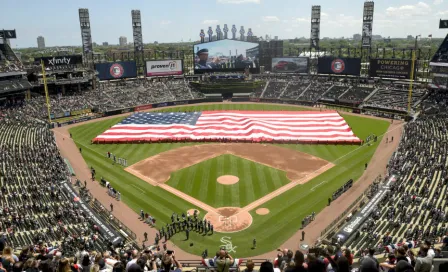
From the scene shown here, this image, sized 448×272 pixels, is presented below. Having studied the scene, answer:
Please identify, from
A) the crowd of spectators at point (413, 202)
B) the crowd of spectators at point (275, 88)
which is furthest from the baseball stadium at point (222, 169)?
the crowd of spectators at point (275, 88)

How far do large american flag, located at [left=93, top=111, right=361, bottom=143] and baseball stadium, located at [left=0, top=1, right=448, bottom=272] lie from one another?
355 millimetres

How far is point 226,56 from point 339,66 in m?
28.8

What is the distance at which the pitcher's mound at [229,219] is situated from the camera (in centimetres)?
2869

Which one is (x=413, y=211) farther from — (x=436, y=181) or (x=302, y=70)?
(x=302, y=70)

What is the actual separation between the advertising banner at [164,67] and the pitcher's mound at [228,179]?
199ft

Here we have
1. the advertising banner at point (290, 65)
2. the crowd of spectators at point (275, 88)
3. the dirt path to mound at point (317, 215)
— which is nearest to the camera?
the dirt path to mound at point (317, 215)

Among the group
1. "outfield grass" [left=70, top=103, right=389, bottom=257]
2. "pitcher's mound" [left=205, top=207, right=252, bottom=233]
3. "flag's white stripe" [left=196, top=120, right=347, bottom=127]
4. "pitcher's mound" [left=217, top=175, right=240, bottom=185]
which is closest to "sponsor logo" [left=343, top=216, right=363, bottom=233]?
"outfield grass" [left=70, top=103, right=389, bottom=257]

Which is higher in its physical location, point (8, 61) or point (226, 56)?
point (226, 56)

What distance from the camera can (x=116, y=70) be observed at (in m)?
88.5

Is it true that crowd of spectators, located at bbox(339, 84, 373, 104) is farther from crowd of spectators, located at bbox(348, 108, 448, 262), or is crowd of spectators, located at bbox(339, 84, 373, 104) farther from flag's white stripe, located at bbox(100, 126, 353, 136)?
crowd of spectators, located at bbox(348, 108, 448, 262)

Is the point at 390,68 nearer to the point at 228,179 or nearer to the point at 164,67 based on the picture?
the point at 164,67

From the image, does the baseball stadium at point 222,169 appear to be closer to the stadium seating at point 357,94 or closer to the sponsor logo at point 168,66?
the stadium seating at point 357,94

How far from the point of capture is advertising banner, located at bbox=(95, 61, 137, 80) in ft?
283

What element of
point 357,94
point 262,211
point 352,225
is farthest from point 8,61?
point 357,94
